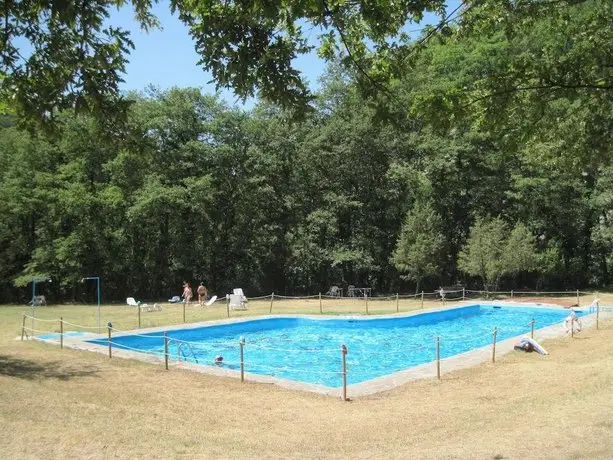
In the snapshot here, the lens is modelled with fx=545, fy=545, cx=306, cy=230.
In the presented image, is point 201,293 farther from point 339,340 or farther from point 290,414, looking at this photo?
point 290,414

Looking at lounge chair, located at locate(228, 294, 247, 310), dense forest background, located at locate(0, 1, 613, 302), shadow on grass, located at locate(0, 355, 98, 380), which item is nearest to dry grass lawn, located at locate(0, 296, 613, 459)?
shadow on grass, located at locate(0, 355, 98, 380)

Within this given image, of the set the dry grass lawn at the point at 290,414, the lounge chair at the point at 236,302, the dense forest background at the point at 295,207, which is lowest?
the dry grass lawn at the point at 290,414

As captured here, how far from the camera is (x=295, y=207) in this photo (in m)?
38.6

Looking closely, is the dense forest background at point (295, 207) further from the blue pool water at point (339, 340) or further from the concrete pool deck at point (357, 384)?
the concrete pool deck at point (357, 384)

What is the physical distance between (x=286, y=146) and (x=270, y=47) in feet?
111

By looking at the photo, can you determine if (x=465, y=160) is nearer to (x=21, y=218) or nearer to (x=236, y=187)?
(x=236, y=187)

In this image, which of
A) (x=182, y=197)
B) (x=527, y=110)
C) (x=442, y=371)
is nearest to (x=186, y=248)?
(x=182, y=197)

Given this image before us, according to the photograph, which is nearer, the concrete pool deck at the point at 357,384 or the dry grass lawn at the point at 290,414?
the dry grass lawn at the point at 290,414

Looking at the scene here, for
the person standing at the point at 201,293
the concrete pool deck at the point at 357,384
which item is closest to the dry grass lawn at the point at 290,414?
the concrete pool deck at the point at 357,384

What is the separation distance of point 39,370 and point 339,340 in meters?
11.0

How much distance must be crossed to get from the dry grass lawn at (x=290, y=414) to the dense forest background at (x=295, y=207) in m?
19.8

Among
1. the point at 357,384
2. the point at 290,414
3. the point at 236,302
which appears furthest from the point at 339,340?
the point at 290,414

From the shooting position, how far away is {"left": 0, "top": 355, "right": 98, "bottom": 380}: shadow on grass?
35.4ft

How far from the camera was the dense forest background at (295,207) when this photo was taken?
3203cm
